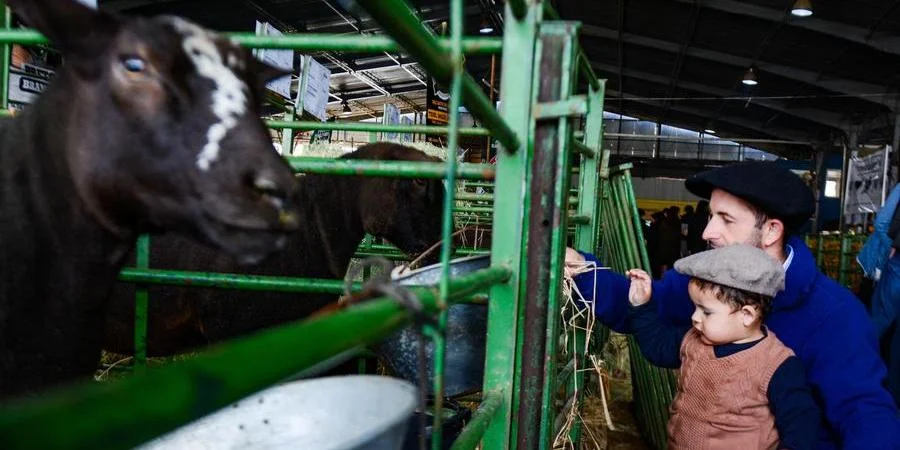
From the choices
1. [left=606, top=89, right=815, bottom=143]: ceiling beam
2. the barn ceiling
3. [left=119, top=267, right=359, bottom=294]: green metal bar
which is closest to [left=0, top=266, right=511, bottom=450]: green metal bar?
[left=119, top=267, right=359, bottom=294]: green metal bar

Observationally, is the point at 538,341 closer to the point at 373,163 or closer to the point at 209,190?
the point at 373,163

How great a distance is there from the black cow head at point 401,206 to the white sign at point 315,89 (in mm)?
1005

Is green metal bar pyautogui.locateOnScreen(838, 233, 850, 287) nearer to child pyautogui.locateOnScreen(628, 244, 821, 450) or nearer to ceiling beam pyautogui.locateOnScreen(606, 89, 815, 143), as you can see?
child pyautogui.locateOnScreen(628, 244, 821, 450)

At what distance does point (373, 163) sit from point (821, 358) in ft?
4.94

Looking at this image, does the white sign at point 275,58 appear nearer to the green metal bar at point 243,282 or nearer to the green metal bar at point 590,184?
the green metal bar at point 590,184

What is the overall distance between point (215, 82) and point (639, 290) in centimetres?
160

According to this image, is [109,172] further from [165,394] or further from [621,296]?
[621,296]

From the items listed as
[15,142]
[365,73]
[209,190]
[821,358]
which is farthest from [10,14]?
[365,73]

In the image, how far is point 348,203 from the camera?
3.87m

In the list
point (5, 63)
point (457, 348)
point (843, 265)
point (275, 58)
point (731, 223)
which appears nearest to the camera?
point (457, 348)

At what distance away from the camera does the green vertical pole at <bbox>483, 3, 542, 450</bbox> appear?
148cm

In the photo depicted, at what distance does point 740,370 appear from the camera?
207cm

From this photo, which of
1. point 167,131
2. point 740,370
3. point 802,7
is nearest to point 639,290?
point 740,370

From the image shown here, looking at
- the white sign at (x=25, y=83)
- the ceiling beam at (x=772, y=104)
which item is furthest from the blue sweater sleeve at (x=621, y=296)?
the ceiling beam at (x=772, y=104)
